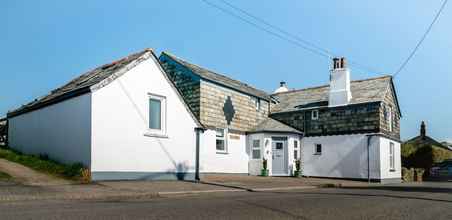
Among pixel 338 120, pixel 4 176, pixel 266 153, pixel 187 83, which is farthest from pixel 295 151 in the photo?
pixel 4 176

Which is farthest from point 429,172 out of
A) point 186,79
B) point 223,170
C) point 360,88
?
point 186,79

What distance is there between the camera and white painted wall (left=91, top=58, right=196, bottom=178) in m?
15.7

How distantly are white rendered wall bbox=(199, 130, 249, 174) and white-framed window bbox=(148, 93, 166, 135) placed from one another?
4.97 m

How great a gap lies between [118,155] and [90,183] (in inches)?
77.6

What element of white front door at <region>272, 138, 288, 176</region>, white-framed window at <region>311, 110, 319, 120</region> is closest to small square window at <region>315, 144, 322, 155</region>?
white-framed window at <region>311, 110, 319, 120</region>

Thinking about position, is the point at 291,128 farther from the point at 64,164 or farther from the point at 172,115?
the point at 64,164

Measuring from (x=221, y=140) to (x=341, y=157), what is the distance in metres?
7.63

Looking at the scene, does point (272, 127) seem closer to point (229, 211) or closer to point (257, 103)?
point (257, 103)

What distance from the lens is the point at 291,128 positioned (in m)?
28.9

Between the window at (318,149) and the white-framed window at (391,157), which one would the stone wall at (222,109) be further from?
the white-framed window at (391,157)

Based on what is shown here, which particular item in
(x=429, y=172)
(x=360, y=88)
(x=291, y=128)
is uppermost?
(x=360, y=88)

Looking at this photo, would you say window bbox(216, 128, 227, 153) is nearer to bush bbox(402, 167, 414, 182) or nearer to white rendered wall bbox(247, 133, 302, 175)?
white rendered wall bbox(247, 133, 302, 175)

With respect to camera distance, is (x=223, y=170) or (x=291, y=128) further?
(x=291, y=128)

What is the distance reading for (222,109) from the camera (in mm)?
25859
